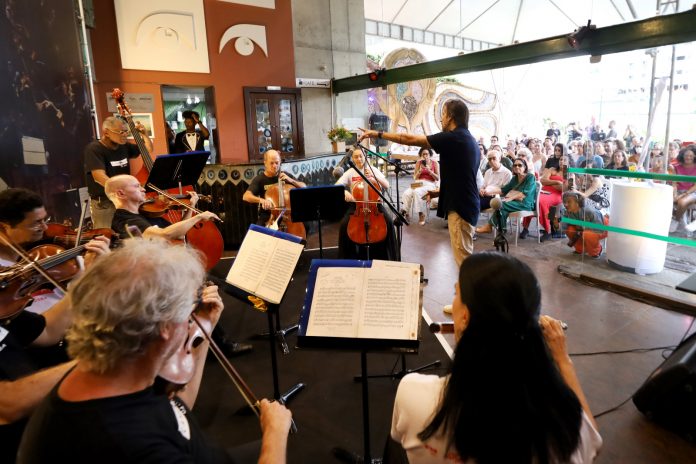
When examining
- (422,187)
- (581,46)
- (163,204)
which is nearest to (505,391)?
(163,204)

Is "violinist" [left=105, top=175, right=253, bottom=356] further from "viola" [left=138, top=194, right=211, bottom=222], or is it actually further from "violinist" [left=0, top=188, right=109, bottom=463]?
"violinist" [left=0, top=188, right=109, bottom=463]

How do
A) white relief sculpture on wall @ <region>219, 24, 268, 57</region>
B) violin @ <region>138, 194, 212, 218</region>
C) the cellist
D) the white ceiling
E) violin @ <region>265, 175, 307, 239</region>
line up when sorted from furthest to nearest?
1. the white ceiling
2. white relief sculpture on wall @ <region>219, 24, 268, 57</region>
3. violin @ <region>265, 175, 307, 239</region>
4. the cellist
5. violin @ <region>138, 194, 212, 218</region>

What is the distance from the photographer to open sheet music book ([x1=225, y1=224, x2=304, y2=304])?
2268 millimetres

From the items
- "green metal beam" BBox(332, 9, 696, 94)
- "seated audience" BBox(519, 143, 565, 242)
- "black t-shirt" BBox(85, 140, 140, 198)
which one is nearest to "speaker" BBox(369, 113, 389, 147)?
"green metal beam" BBox(332, 9, 696, 94)

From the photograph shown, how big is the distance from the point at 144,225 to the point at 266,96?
19.2ft

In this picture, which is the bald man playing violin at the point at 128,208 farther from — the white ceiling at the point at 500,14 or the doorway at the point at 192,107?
the white ceiling at the point at 500,14

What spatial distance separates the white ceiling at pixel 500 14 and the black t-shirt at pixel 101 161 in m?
11.5

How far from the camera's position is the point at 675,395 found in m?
2.25

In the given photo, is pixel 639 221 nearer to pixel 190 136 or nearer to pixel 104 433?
pixel 104 433

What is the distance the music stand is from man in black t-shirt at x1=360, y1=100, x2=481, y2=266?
60 centimetres

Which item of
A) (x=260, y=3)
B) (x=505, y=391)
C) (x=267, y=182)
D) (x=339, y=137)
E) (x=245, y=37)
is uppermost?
(x=260, y=3)

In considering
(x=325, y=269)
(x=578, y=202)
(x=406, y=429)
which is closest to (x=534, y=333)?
(x=406, y=429)

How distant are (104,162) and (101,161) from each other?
33 mm

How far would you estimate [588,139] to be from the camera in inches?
179
